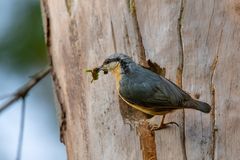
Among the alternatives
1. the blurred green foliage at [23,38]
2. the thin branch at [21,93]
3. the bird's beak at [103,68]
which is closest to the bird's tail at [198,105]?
the bird's beak at [103,68]

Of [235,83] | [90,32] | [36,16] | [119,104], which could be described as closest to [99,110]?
[119,104]

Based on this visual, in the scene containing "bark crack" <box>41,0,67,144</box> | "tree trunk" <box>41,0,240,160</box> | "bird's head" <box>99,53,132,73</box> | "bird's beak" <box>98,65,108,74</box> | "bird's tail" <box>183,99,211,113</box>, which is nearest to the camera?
"bird's tail" <box>183,99,211,113</box>

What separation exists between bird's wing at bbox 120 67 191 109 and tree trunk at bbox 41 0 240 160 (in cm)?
8

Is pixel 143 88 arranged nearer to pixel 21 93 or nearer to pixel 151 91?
pixel 151 91

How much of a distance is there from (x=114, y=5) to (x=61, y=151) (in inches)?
87.9

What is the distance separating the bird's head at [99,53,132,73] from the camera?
2.99m

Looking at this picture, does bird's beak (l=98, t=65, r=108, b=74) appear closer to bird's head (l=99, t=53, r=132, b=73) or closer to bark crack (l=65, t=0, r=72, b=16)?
bird's head (l=99, t=53, r=132, b=73)

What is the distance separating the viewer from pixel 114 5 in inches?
128

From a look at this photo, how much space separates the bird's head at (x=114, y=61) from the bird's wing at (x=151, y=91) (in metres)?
0.08

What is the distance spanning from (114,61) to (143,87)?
172mm

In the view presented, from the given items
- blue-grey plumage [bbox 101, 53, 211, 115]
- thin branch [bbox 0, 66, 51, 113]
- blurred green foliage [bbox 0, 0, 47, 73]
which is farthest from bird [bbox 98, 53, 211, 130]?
blurred green foliage [bbox 0, 0, 47, 73]

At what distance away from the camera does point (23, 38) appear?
4.43 metres

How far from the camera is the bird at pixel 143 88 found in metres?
2.88

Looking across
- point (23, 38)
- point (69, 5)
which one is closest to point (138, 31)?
point (69, 5)
